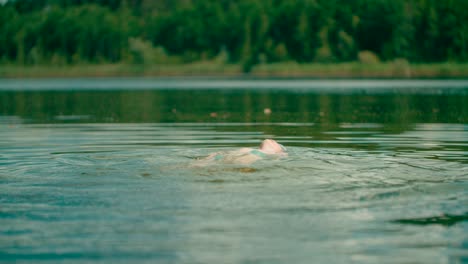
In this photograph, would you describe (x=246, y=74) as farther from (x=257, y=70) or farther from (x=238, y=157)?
(x=238, y=157)

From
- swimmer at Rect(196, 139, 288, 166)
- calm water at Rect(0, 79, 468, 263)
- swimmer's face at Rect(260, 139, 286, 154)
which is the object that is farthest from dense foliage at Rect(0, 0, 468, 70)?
swimmer at Rect(196, 139, 288, 166)

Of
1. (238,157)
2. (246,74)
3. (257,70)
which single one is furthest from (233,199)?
(257,70)

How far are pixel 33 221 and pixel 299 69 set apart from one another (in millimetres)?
103238

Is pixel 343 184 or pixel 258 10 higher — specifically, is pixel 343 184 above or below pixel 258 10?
below

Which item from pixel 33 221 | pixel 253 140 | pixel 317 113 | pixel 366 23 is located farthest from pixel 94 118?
pixel 366 23

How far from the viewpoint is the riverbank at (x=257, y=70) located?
328ft

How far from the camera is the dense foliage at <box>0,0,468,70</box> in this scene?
4473 inches

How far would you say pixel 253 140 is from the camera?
20.8 m

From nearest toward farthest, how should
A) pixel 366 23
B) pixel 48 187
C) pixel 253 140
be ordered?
pixel 48 187
pixel 253 140
pixel 366 23

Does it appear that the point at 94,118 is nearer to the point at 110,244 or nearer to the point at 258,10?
the point at 110,244

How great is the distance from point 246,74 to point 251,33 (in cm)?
1631

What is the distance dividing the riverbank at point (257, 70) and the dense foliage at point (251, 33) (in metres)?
2.87

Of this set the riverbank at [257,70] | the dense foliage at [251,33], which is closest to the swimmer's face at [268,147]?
the riverbank at [257,70]

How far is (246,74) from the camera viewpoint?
118562 millimetres
